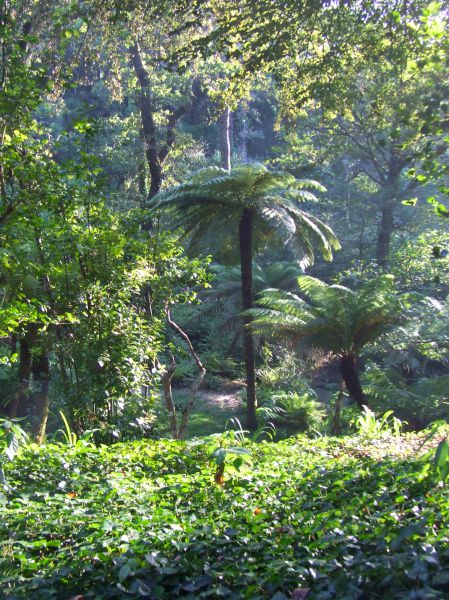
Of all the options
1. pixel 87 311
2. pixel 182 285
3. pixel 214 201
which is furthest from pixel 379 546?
pixel 214 201

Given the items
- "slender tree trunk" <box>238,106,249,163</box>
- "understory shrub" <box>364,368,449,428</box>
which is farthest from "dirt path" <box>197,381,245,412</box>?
"slender tree trunk" <box>238,106,249,163</box>

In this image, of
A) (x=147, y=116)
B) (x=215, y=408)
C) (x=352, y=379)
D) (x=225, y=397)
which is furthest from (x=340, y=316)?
(x=147, y=116)

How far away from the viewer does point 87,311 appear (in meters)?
6.34

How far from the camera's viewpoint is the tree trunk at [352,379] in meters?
10.1

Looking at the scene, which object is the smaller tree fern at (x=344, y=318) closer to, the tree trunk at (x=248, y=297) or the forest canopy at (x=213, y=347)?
the forest canopy at (x=213, y=347)

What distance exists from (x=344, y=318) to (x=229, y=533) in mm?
7734

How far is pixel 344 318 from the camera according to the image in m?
10.3

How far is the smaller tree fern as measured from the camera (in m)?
10.2

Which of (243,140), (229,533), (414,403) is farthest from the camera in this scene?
(243,140)

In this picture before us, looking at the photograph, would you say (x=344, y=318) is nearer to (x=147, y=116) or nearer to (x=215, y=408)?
(x=215, y=408)

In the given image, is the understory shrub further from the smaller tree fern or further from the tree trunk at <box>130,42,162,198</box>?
the tree trunk at <box>130,42,162,198</box>

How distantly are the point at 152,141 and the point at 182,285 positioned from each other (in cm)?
907

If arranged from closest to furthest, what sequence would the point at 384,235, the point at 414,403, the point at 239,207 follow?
the point at 414,403 → the point at 239,207 → the point at 384,235

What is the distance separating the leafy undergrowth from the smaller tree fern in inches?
234
